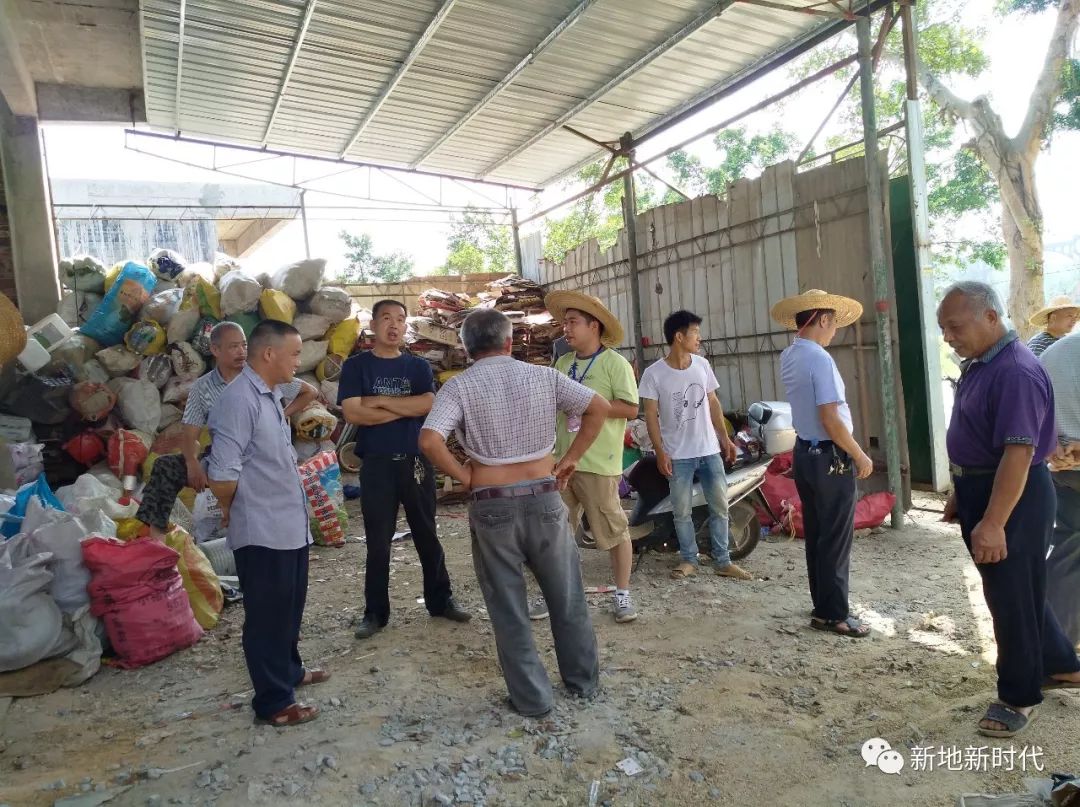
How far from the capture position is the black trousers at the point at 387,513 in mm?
3943

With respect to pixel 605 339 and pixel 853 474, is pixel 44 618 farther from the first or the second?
pixel 853 474

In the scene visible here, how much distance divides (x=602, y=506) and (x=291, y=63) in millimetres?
6548

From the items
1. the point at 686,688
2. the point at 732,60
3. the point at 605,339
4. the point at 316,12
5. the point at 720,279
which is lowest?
the point at 686,688

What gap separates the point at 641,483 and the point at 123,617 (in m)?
3.37

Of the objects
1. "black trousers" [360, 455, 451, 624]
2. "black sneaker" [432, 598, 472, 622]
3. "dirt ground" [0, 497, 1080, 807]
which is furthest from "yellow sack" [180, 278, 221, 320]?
"black sneaker" [432, 598, 472, 622]

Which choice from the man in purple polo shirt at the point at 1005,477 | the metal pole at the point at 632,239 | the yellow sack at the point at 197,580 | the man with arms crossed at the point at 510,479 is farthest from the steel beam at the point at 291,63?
the man in purple polo shirt at the point at 1005,477

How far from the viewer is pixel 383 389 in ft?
13.0

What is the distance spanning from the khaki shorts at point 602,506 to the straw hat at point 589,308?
800 millimetres

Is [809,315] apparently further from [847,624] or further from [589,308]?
[847,624]

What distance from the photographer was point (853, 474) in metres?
3.64

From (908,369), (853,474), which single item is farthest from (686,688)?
(908,369)

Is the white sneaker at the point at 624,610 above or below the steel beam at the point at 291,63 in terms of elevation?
below

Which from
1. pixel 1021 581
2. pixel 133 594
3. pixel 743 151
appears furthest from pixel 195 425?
pixel 743 151

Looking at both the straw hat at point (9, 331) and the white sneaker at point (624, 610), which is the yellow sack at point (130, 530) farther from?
the white sneaker at point (624, 610)
